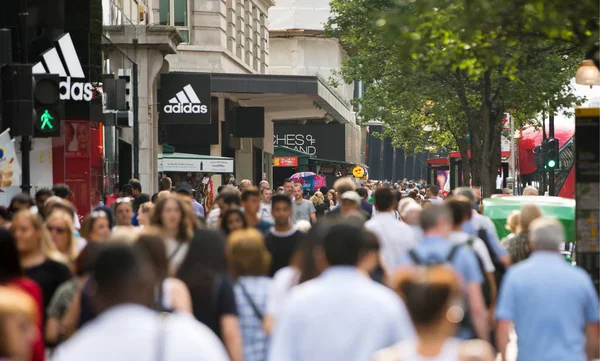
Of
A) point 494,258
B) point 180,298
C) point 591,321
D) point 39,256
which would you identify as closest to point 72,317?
point 180,298

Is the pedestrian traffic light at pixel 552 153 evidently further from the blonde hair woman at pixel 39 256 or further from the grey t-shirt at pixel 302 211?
the blonde hair woman at pixel 39 256

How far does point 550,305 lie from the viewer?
7422mm

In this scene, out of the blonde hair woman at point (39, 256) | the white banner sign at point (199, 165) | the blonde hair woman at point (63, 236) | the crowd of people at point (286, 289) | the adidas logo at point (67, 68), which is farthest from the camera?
the white banner sign at point (199, 165)

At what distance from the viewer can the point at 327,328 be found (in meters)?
5.26

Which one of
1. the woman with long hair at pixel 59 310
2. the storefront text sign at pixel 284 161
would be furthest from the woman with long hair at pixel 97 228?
the storefront text sign at pixel 284 161

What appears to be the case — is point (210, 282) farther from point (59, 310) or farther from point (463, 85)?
Answer: point (463, 85)

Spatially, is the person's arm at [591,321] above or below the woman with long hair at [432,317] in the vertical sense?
below

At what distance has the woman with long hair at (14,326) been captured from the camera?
12.7 feet

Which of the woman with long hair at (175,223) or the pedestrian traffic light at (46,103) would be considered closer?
the woman with long hair at (175,223)

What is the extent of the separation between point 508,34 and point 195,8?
3000 cm

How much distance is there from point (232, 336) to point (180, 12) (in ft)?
118

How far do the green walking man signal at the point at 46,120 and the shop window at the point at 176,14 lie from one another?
92.4ft

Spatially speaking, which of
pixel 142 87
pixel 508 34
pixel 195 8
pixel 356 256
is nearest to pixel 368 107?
pixel 195 8

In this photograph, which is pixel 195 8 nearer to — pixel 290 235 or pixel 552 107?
pixel 552 107
